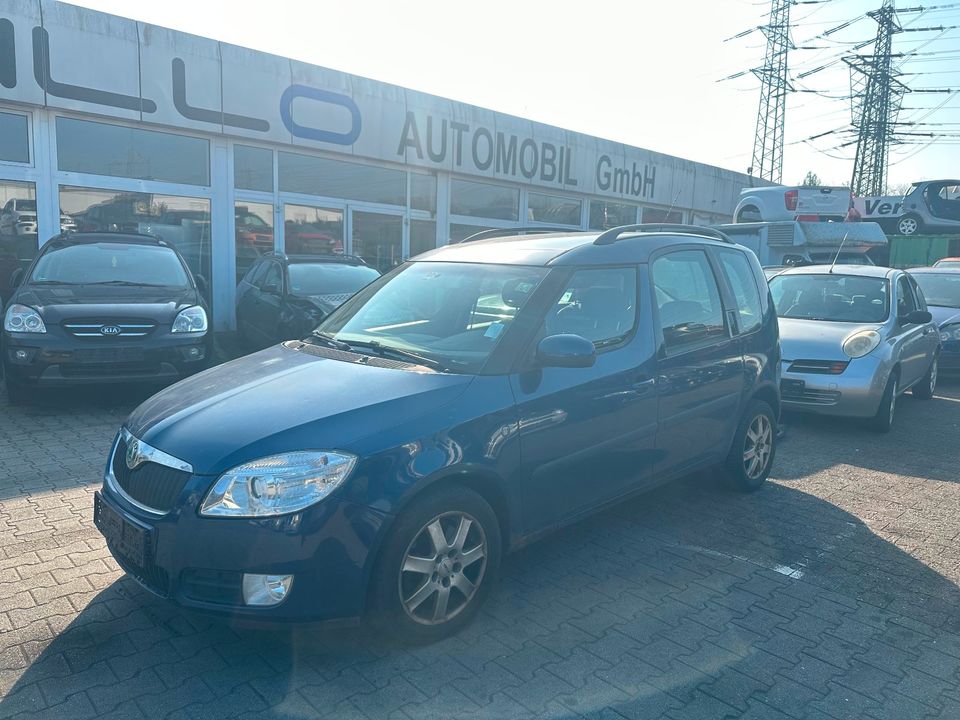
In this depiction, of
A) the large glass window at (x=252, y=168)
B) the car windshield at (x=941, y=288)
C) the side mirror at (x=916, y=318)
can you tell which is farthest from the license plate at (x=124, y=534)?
the car windshield at (x=941, y=288)

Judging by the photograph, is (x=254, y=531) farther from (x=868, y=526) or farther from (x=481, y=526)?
(x=868, y=526)

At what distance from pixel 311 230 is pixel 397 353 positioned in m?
10.7

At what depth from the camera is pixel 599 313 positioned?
4117 mm

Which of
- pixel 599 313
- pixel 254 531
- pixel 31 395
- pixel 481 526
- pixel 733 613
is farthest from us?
pixel 31 395

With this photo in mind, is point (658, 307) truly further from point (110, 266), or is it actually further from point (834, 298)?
point (110, 266)

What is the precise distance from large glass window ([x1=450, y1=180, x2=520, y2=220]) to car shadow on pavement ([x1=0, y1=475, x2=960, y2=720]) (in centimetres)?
1278

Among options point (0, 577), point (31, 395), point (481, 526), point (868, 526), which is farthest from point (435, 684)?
point (31, 395)

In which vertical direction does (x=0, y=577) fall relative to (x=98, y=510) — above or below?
below

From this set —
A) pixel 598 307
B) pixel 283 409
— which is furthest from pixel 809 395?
pixel 283 409

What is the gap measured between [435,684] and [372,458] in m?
0.94

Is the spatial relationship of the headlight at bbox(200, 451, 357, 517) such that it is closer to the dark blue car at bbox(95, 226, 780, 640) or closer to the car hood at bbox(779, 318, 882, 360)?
the dark blue car at bbox(95, 226, 780, 640)

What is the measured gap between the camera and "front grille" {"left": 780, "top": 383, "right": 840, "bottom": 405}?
290 inches

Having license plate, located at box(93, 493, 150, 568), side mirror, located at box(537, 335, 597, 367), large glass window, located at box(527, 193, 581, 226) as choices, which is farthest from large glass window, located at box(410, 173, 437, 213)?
license plate, located at box(93, 493, 150, 568)

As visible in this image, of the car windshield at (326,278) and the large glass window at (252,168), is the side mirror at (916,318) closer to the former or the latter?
the car windshield at (326,278)
